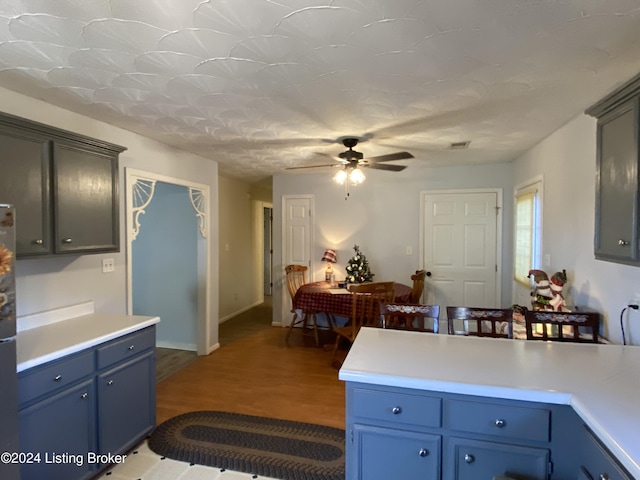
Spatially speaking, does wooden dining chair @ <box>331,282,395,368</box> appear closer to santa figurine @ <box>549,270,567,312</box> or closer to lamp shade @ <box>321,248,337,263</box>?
lamp shade @ <box>321,248,337,263</box>

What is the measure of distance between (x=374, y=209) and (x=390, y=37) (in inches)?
139

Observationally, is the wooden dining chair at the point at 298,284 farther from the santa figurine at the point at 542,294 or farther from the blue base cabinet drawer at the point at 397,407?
the blue base cabinet drawer at the point at 397,407

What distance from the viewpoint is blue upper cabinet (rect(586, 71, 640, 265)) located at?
1537mm

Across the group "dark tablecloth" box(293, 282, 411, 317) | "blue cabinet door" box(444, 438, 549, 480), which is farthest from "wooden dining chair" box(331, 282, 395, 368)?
"blue cabinet door" box(444, 438, 549, 480)

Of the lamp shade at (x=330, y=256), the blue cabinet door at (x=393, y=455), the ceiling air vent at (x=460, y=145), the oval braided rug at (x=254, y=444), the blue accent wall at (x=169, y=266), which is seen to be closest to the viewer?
the blue cabinet door at (x=393, y=455)

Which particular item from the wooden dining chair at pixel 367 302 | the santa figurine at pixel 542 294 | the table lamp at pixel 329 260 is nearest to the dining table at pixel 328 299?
the wooden dining chair at pixel 367 302

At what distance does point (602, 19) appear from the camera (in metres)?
1.42

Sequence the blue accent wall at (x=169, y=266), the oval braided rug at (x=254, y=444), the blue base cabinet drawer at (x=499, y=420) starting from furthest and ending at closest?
the blue accent wall at (x=169, y=266), the oval braided rug at (x=254, y=444), the blue base cabinet drawer at (x=499, y=420)

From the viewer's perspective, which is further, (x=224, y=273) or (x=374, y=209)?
(x=224, y=273)

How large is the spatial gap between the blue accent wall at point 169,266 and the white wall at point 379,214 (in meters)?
1.43

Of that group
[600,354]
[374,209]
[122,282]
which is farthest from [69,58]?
[374,209]

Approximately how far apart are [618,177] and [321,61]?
157 cm

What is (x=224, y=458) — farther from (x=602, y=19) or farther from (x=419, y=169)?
(x=419, y=169)

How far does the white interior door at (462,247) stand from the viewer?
15.3ft
